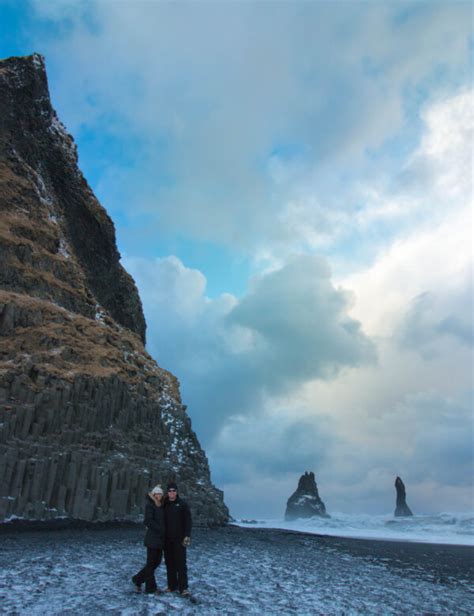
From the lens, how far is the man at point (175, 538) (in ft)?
38.3

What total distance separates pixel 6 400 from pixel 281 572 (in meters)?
22.9

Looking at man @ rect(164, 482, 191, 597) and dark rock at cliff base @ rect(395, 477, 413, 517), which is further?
dark rock at cliff base @ rect(395, 477, 413, 517)

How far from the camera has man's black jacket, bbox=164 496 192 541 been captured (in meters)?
11.7

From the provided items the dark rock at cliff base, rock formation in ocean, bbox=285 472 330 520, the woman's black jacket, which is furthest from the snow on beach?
rock formation in ocean, bbox=285 472 330 520

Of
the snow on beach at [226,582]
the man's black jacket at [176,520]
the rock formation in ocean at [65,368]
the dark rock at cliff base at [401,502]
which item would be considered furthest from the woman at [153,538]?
the dark rock at cliff base at [401,502]

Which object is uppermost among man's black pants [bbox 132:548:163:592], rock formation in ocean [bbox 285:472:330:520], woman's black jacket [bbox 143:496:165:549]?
rock formation in ocean [bbox 285:472:330:520]

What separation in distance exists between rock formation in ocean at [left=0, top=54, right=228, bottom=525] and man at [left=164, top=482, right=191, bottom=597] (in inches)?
798

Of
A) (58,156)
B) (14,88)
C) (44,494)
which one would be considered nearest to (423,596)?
(44,494)

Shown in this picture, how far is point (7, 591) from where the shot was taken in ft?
36.9

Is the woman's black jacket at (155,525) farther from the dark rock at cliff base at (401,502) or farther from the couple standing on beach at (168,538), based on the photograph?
the dark rock at cliff base at (401,502)

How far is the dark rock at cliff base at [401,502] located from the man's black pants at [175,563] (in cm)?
11232

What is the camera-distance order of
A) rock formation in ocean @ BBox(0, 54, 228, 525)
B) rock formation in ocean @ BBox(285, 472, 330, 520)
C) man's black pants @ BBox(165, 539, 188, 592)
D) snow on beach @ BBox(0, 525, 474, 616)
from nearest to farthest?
snow on beach @ BBox(0, 525, 474, 616) < man's black pants @ BBox(165, 539, 188, 592) < rock formation in ocean @ BBox(0, 54, 228, 525) < rock formation in ocean @ BBox(285, 472, 330, 520)

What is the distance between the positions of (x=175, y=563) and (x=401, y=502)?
114m

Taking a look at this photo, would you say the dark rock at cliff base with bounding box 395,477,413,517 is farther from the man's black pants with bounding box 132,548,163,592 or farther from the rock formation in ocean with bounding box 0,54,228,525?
the man's black pants with bounding box 132,548,163,592
